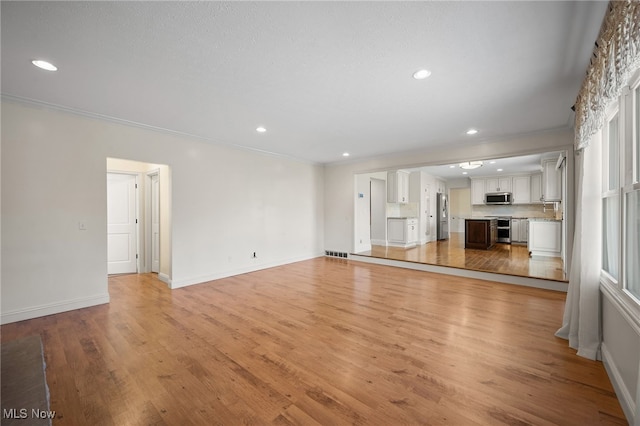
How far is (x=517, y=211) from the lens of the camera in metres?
9.61

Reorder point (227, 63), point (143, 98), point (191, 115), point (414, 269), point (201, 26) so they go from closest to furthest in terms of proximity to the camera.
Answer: point (201, 26) → point (227, 63) → point (143, 98) → point (191, 115) → point (414, 269)

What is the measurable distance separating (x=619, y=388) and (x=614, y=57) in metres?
2.20

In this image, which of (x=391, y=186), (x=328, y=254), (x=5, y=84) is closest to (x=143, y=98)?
(x=5, y=84)

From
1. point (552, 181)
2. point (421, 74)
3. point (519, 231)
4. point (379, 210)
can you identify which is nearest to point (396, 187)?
point (379, 210)

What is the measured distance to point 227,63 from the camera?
91.8 inches

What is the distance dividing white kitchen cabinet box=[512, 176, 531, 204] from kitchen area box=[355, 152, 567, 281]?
0.03 meters

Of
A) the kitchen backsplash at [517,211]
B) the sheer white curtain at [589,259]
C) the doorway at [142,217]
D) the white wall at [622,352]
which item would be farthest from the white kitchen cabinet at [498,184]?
the doorway at [142,217]

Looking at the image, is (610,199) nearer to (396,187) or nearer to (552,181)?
(552,181)

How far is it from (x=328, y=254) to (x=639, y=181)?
6.26m

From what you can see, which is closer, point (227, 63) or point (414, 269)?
point (227, 63)

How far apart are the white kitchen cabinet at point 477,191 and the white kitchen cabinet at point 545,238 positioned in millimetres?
3440

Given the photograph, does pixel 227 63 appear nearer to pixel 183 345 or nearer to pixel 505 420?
pixel 183 345

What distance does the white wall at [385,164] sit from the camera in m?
4.39

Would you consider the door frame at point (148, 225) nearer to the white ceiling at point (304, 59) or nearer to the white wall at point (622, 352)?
the white ceiling at point (304, 59)
